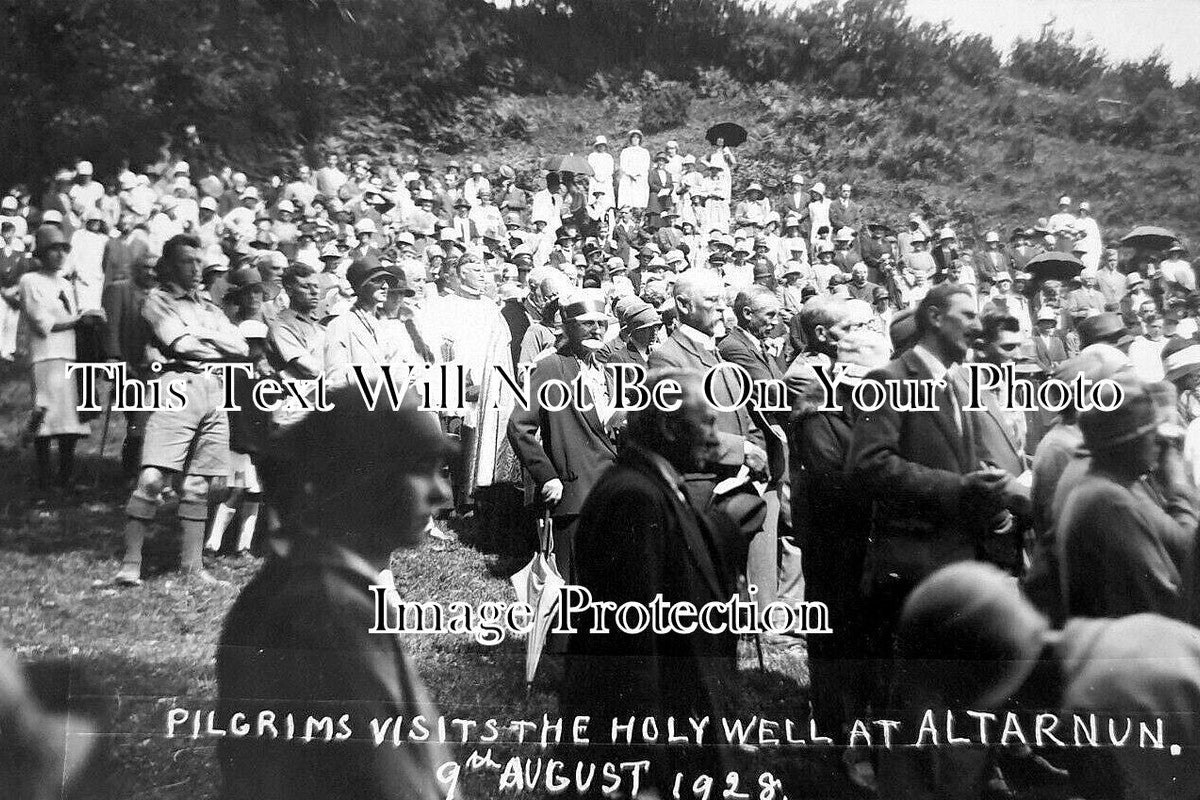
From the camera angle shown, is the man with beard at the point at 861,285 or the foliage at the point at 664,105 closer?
the man with beard at the point at 861,285

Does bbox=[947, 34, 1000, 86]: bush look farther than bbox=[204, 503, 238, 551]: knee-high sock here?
Yes

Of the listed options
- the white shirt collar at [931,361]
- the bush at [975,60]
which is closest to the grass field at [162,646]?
the white shirt collar at [931,361]

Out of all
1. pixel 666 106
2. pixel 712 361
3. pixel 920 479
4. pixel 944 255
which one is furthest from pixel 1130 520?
pixel 666 106

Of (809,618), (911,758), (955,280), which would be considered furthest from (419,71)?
(911,758)

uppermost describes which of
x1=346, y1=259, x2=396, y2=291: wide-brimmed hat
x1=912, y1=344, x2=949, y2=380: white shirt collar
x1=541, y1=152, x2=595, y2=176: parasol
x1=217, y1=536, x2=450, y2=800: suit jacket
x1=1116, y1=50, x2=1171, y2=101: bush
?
x1=1116, y1=50, x2=1171, y2=101: bush

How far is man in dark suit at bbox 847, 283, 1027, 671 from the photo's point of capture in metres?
4.25

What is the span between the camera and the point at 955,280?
4434 mm

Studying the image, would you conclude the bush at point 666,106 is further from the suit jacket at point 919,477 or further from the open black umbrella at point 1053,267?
the open black umbrella at point 1053,267

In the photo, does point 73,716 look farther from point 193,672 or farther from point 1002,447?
point 1002,447

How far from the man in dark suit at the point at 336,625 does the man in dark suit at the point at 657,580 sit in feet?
1.93

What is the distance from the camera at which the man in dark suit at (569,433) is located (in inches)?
171

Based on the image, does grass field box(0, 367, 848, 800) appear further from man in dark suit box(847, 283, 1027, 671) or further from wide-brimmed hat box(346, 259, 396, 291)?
wide-brimmed hat box(346, 259, 396, 291)

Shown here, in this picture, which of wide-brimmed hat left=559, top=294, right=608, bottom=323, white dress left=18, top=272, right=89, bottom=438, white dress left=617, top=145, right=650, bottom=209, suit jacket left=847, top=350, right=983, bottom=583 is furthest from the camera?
white dress left=617, top=145, right=650, bottom=209

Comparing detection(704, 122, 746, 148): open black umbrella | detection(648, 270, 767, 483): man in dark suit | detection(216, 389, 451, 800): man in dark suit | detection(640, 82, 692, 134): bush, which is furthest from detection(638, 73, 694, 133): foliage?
detection(216, 389, 451, 800): man in dark suit
